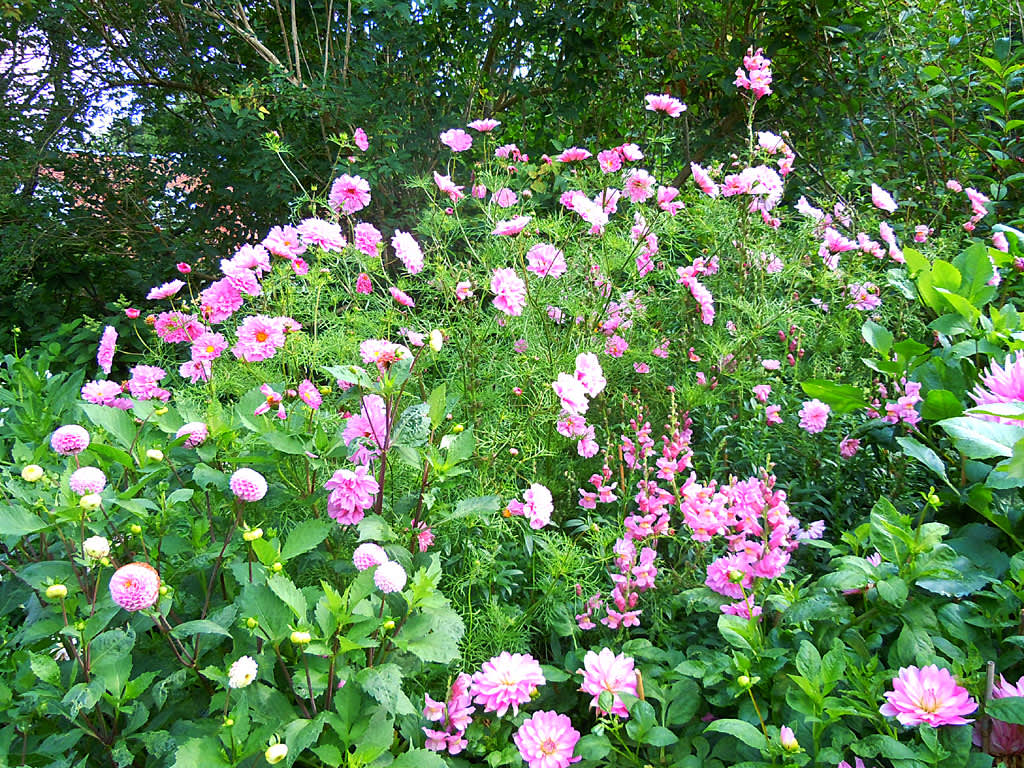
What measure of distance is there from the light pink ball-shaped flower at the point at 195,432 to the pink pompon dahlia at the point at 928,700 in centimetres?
109

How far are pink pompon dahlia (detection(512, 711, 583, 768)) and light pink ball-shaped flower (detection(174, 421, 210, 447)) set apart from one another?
0.70m

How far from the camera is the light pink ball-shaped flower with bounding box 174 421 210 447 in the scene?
3.82ft

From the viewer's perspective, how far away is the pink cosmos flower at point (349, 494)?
1.15 m

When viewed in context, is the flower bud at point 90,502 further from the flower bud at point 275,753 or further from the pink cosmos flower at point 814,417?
the pink cosmos flower at point 814,417

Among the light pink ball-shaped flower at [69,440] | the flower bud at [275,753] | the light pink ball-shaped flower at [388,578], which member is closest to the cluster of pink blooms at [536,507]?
the light pink ball-shaped flower at [388,578]

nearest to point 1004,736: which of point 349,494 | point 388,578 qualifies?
point 388,578

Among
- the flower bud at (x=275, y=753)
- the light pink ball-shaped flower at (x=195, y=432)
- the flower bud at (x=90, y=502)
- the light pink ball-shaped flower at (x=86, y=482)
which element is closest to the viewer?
the flower bud at (x=275, y=753)

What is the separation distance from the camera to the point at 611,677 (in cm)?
111

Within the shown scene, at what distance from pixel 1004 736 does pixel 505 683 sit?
0.72m

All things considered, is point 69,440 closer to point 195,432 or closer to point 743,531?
point 195,432

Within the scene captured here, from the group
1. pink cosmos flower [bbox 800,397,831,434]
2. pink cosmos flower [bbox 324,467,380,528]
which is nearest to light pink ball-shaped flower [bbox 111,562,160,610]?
pink cosmos flower [bbox 324,467,380,528]

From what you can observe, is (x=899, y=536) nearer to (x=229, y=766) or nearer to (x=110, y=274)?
(x=229, y=766)

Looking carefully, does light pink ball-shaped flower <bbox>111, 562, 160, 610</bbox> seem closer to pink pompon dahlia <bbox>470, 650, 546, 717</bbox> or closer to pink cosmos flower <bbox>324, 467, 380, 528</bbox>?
pink cosmos flower <bbox>324, 467, 380, 528</bbox>

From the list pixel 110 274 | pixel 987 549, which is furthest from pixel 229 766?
pixel 110 274
